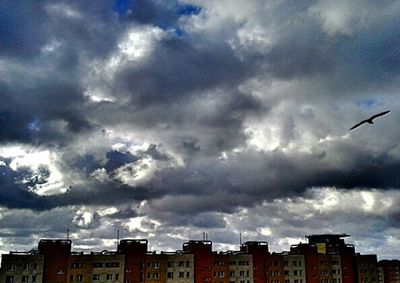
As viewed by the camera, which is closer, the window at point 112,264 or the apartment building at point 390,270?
the window at point 112,264

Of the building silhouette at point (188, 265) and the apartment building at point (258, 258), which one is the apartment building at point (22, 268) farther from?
the apartment building at point (258, 258)

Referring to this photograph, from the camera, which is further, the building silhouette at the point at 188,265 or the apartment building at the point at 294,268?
the apartment building at the point at 294,268

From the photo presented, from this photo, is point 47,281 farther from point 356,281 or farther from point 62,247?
point 356,281

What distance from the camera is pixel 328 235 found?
186 metres

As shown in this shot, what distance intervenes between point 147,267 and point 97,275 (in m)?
11.8

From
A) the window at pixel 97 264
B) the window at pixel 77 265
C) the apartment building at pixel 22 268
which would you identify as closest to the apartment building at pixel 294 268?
the window at pixel 97 264

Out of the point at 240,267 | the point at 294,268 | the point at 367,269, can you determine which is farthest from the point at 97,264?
the point at 367,269

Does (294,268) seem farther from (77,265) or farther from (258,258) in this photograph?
(77,265)

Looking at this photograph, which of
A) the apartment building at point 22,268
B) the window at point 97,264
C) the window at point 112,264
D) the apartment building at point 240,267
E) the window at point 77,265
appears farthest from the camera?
the apartment building at point 240,267

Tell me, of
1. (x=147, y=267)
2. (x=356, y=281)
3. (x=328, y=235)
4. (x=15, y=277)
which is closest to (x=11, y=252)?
(x=15, y=277)

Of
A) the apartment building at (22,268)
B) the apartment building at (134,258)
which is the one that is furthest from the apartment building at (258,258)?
the apartment building at (22,268)

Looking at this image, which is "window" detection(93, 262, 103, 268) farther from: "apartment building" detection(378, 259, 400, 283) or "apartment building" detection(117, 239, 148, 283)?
"apartment building" detection(378, 259, 400, 283)

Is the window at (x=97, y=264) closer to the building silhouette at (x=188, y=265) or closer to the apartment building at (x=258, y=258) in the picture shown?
the building silhouette at (x=188, y=265)

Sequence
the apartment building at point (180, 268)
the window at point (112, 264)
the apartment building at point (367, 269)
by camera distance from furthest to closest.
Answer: the apartment building at point (367, 269), the apartment building at point (180, 268), the window at point (112, 264)
